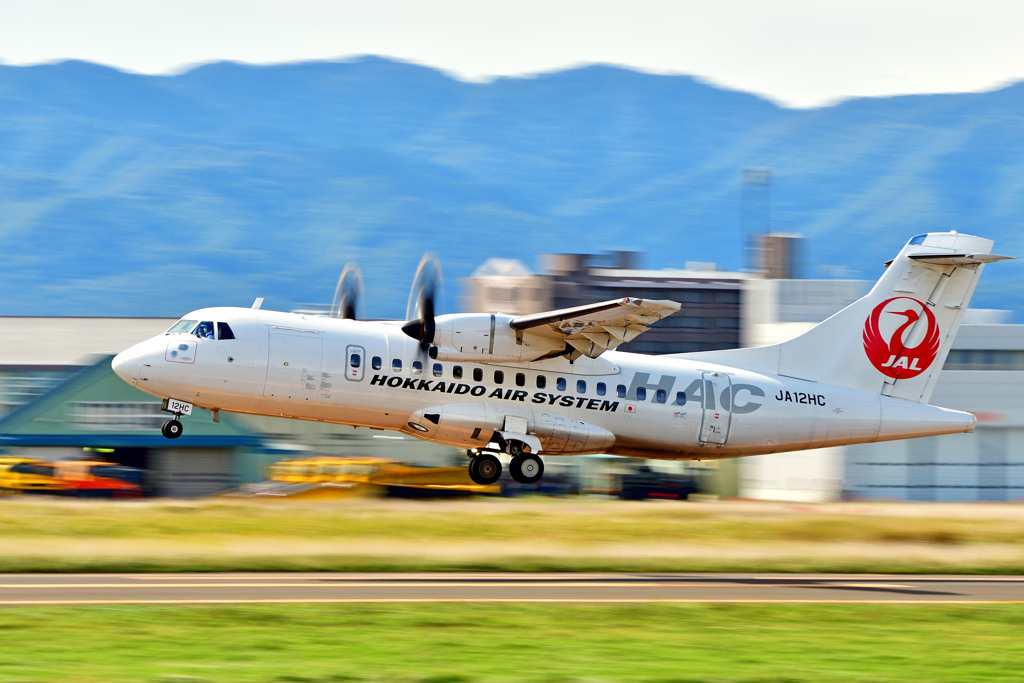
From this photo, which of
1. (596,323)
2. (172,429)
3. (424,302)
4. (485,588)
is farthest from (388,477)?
(485,588)

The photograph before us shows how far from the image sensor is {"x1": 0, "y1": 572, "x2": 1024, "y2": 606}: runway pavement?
50.8ft

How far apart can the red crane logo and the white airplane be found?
3 centimetres

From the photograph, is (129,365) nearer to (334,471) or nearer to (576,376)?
(576,376)

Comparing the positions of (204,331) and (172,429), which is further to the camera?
(172,429)

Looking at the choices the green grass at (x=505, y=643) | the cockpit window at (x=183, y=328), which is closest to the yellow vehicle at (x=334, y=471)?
the cockpit window at (x=183, y=328)

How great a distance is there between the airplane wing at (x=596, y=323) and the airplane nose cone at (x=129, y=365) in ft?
21.0

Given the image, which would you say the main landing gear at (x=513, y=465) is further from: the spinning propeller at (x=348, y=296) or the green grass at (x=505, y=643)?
the green grass at (x=505, y=643)

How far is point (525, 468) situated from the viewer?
20.2 metres

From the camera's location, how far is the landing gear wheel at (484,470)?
20.5 metres

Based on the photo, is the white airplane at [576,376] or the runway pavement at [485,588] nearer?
the runway pavement at [485,588]

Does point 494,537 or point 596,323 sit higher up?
point 596,323

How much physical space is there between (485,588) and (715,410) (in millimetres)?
6307

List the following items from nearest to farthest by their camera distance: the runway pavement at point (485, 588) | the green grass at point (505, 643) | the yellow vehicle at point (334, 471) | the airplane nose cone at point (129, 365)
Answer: the green grass at point (505, 643)
the runway pavement at point (485, 588)
the airplane nose cone at point (129, 365)
the yellow vehicle at point (334, 471)

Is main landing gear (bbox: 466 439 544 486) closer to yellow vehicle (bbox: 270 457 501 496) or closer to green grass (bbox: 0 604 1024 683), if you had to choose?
green grass (bbox: 0 604 1024 683)
